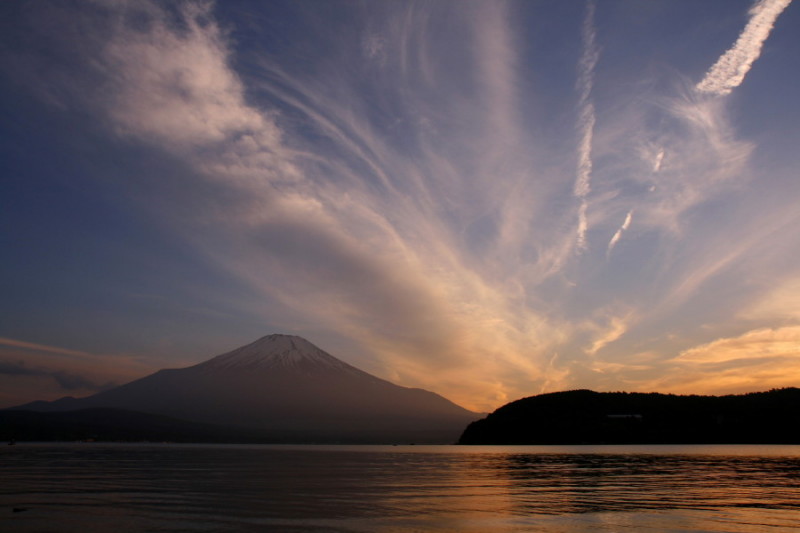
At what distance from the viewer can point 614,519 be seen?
31500 millimetres

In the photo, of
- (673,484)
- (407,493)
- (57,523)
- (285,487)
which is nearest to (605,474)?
(673,484)

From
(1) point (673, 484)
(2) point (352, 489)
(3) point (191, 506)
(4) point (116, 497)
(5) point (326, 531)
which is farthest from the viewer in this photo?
(1) point (673, 484)

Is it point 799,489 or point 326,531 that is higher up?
point 799,489

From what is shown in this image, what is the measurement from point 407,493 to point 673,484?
24.5m

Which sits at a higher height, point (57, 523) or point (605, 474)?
point (605, 474)

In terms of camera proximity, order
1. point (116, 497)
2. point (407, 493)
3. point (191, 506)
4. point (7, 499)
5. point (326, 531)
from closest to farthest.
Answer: point (326, 531) < point (191, 506) < point (7, 499) < point (116, 497) < point (407, 493)

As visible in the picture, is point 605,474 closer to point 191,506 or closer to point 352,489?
point 352,489

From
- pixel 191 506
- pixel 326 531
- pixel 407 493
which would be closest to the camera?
pixel 326 531

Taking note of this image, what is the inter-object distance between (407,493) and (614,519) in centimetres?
1776

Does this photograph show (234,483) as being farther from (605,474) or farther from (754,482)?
(754,482)

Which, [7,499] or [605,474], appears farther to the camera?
[605,474]

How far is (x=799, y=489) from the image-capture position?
46.4 m

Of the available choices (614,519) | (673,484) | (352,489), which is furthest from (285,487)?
(673,484)

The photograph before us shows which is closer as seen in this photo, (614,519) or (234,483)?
(614,519)
